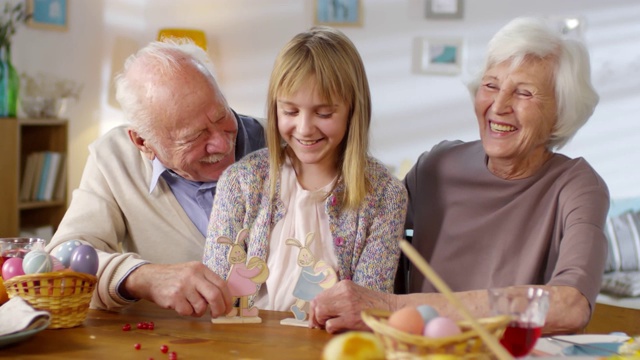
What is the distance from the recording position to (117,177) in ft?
8.47

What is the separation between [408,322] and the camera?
1228mm

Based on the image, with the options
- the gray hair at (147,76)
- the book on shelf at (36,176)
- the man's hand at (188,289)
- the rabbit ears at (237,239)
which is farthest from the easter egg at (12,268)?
the book on shelf at (36,176)

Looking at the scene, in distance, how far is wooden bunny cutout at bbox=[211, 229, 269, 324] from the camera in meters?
1.92

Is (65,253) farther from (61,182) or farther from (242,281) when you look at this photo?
(61,182)

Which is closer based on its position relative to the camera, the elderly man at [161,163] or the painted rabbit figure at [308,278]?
the painted rabbit figure at [308,278]

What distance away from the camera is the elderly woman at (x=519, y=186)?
2.22m

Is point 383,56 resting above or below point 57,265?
above

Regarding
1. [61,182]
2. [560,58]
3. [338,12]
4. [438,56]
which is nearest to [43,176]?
[61,182]

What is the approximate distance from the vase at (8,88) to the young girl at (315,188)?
Answer: 140 inches

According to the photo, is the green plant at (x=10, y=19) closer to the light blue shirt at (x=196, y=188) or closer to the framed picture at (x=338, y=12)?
the framed picture at (x=338, y=12)

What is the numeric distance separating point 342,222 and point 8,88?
3838mm

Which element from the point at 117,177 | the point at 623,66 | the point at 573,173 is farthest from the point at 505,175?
the point at 623,66

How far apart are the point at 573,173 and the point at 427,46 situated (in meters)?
4.24

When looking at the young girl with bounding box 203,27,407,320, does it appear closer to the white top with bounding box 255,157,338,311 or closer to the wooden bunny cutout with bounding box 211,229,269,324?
the white top with bounding box 255,157,338,311
